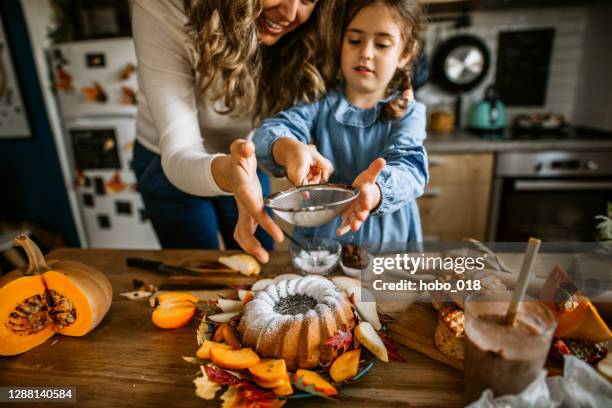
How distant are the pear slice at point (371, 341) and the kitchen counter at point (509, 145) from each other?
181cm

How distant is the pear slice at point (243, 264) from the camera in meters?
1.06

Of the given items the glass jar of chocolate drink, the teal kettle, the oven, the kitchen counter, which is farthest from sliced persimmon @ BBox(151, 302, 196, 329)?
the teal kettle

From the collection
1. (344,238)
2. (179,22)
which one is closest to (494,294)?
(344,238)

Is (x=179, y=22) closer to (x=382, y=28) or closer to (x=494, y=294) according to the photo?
(x=382, y=28)

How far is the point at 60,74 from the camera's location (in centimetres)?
278

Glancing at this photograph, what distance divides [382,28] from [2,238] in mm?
2556

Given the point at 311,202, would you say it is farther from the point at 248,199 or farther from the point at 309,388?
the point at 309,388

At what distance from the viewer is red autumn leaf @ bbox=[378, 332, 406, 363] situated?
75 centimetres

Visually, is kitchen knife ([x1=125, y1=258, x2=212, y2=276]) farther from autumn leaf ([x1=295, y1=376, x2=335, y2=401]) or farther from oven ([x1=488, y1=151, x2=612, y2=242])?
oven ([x1=488, y1=151, x2=612, y2=242])

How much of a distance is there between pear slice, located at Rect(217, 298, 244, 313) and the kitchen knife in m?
0.21

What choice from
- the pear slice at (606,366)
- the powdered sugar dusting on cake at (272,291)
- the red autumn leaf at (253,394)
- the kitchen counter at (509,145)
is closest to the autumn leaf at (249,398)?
the red autumn leaf at (253,394)

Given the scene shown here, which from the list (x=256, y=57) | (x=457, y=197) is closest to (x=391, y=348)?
(x=256, y=57)

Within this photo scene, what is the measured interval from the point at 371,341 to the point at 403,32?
3.16 feet

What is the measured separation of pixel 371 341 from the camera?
74 cm
